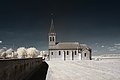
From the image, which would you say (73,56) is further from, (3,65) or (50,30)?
(3,65)

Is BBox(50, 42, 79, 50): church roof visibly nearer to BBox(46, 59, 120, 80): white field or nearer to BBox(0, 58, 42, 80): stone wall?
BBox(46, 59, 120, 80): white field

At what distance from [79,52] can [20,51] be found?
187 feet

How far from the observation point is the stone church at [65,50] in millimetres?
108625

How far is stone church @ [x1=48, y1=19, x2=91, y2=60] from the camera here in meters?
109

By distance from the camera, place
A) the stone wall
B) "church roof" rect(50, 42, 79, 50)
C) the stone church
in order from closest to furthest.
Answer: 1. the stone wall
2. the stone church
3. "church roof" rect(50, 42, 79, 50)

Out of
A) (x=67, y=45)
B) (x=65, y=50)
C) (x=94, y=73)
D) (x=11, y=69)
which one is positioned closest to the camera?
(x=11, y=69)

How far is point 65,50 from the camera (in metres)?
112

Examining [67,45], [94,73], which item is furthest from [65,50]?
[94,73]

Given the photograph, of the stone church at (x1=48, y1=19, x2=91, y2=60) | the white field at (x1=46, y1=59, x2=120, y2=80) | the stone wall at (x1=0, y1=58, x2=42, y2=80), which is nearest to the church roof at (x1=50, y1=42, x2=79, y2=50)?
the stone church at (x1=48, y1=19, x2=91, y2=60)

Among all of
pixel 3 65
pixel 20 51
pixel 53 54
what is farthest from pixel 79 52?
pixel 3 65

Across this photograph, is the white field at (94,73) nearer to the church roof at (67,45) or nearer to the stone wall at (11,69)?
the stone wall at (11,69)

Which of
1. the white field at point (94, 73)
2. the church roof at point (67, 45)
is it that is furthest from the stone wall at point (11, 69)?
the church roof at point (67, 45)

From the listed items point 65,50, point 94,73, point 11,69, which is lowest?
point 94,73

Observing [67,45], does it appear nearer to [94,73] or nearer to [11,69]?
[94,73]
